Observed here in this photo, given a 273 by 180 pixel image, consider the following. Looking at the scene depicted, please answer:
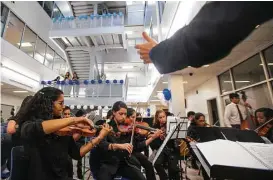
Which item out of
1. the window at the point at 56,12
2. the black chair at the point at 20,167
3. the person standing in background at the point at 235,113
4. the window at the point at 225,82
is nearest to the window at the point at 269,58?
the person standing in background at the point at 235,113

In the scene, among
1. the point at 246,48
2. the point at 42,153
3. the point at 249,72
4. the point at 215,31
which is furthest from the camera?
the point at 249,72

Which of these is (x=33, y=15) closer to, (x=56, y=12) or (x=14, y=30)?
(x=14, y=30)

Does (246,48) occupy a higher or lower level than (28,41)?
lower

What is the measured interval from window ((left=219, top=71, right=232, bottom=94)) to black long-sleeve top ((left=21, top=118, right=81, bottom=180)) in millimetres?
5493

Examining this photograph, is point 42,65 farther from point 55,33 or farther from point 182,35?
point 182,35

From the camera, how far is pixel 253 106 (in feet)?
14.4

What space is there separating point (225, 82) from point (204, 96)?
1706mm

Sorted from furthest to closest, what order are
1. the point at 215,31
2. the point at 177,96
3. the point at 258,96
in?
the point at 177,96 < the point at 258,96 < the point at 215,31

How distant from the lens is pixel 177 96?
533 centimetres

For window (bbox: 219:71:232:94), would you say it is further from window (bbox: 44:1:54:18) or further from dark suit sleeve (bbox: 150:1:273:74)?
window (bbox: 44:1:54:18)

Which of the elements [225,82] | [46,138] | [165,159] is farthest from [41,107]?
[225,82]

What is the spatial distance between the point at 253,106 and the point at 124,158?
415cm

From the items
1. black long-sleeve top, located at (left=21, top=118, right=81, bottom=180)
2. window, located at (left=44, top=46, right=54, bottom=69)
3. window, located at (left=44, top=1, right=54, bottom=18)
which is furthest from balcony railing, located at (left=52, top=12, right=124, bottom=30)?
black long-sleeve top, located at (left=21, top=118, right=81, bottom=180)

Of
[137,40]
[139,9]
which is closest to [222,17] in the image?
[139,9]
